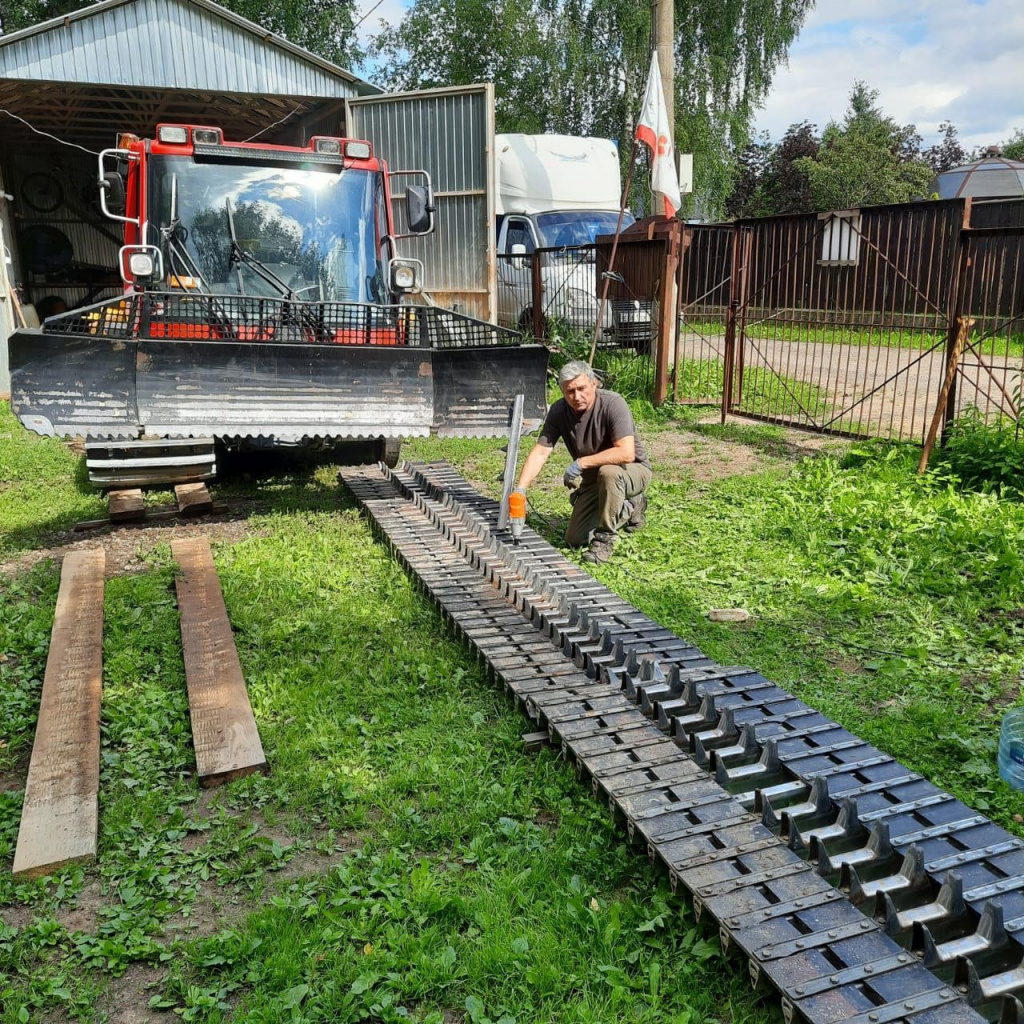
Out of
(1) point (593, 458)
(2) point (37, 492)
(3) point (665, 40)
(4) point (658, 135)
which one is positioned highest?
(3) point (665, 40)

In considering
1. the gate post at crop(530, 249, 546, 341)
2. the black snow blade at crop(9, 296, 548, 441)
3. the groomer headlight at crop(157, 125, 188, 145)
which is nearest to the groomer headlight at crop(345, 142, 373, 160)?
the groomer headlight at crop(157, 125, 188, 145)

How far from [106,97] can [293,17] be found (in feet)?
46.1

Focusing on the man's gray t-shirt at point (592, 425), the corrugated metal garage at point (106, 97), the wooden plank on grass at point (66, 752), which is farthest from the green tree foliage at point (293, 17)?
the wooden plank on grass at point (66, 752)

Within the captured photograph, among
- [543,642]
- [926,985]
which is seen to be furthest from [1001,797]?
[543,642]

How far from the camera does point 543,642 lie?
4.34 metres

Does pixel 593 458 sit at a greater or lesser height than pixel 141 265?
lesser

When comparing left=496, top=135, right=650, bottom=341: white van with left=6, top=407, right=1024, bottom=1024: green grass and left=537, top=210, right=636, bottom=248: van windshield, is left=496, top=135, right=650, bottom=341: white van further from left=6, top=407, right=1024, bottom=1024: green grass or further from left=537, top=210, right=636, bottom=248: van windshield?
left=6, top=407, right=1024, bottom=1024: green grass

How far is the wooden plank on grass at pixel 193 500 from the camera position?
682 centimetres

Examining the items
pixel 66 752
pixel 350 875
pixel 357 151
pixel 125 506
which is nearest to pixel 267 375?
pixel 125 506

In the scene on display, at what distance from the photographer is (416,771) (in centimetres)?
353

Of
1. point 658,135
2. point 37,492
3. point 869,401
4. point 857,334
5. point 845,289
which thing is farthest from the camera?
point 857,334

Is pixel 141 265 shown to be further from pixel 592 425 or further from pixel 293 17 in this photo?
pixel 293 17

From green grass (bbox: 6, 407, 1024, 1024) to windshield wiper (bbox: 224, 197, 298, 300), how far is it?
169cm

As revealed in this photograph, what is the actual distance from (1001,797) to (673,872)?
1400 mm
